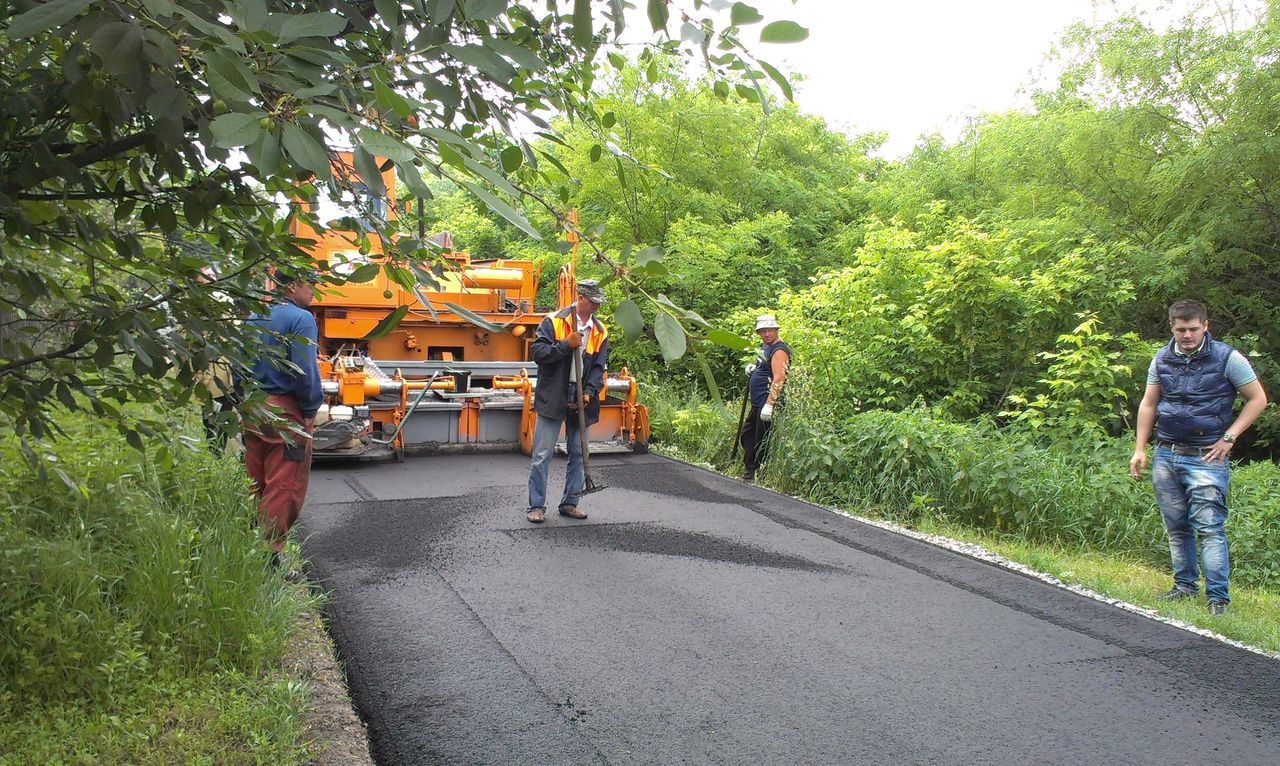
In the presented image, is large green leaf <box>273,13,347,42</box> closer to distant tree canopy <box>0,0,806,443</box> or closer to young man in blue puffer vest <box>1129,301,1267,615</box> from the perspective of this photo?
distant tree canopy <box>0,0,806,443</box>

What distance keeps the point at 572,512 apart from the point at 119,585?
3635 mm

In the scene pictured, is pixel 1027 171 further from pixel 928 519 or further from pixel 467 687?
pixel 467 687

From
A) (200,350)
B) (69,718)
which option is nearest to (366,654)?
(69,718)

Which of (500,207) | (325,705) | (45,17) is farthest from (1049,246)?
(45,17)

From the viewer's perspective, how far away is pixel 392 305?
33.4 feet

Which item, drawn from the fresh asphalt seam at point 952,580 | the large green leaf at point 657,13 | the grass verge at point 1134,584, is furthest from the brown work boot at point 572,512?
the large green leaf at point 657,13

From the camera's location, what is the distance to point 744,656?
4.07m

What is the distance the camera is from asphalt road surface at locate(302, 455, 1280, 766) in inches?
128

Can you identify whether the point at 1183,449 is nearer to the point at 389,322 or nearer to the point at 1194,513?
the point at 1194,513

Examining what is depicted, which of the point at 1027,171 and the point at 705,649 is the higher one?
the point at 1027,171

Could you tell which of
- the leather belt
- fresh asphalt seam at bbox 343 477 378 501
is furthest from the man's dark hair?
fresh asphalt seam at bbox 343 477 378 501

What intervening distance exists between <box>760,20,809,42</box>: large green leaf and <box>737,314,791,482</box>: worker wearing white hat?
7391mm

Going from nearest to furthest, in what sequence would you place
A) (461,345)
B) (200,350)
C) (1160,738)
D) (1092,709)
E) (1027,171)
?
(200,350) → (1160,738) → (1092,709) → (461,345) → (1027,171)

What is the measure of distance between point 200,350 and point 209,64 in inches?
41.7
